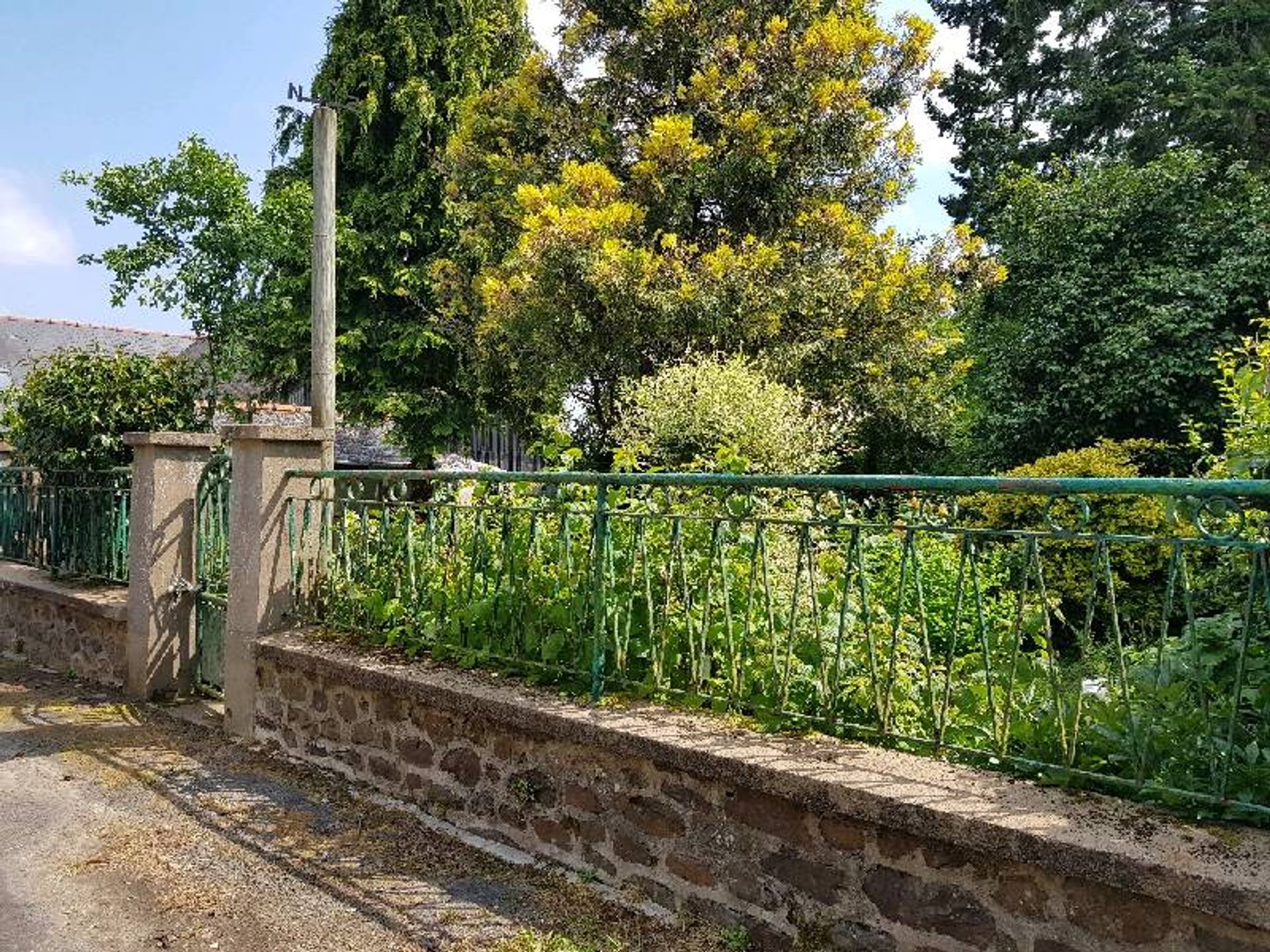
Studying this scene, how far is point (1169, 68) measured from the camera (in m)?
19.0

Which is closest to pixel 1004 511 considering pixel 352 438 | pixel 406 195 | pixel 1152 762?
pixel 1152 762

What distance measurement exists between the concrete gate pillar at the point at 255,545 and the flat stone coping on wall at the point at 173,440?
92cm

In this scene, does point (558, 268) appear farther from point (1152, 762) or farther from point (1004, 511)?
point (1152, 762)

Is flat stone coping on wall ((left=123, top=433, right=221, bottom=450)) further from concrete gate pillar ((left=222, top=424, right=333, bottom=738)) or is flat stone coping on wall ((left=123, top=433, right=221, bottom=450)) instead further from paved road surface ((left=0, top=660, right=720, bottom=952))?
paved road surface ((left=0, top=660, right=720, bottom=952))

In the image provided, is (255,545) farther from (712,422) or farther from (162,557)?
(712,422)

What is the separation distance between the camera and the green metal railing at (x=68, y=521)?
7156mm

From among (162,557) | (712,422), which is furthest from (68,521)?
(712,422)

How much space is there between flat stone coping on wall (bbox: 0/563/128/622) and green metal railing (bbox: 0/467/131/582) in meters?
0.09

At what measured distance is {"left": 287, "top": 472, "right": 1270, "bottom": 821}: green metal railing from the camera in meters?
2.47

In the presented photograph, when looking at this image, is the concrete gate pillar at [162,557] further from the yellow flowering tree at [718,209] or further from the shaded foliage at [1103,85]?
the shaded foliage at [1103,85]

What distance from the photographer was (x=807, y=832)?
110 inches

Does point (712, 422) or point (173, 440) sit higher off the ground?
point (712, 422)

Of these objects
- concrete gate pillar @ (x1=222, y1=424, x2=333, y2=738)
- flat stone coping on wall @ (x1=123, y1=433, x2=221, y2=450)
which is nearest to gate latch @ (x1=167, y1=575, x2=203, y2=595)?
flat stone coping on wall @ (x1=123, y1=433, x2=221, y2=450)

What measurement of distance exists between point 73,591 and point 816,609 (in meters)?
6.31
